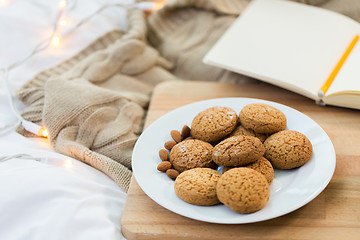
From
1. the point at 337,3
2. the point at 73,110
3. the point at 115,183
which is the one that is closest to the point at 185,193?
the point at 115,183

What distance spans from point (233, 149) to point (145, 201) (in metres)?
0.19

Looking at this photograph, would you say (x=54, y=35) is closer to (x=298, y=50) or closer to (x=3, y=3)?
(x=3, y=3)

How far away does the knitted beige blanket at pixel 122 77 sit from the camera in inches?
34.5

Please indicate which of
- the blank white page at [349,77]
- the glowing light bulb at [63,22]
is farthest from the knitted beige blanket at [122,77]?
the blank white page at [349,77]

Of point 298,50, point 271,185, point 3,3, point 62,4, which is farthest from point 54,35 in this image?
point 271,185

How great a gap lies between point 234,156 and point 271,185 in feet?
0.30

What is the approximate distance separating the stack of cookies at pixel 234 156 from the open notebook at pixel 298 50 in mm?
204

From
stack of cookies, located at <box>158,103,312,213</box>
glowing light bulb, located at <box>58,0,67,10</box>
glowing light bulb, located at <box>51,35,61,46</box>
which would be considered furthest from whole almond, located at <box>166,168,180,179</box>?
glowing light bulb, located at <box>58,0,67,10</box>

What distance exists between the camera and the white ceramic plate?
1.99 ft

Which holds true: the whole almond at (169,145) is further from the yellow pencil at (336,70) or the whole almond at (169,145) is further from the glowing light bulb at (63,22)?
the glowing light bulb at (63,22)

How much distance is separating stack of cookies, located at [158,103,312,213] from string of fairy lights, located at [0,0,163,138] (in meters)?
0.37

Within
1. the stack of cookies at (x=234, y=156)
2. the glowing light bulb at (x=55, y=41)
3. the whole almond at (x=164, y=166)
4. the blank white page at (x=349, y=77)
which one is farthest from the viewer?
the glowing light bulb at (x=55, y=41)

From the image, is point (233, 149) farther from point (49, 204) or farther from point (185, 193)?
point (49, 204)

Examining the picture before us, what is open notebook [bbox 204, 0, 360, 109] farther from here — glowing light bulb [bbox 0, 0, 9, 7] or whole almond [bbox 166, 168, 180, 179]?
glowing light bulb [bbox 0, 0, 9, 7]
